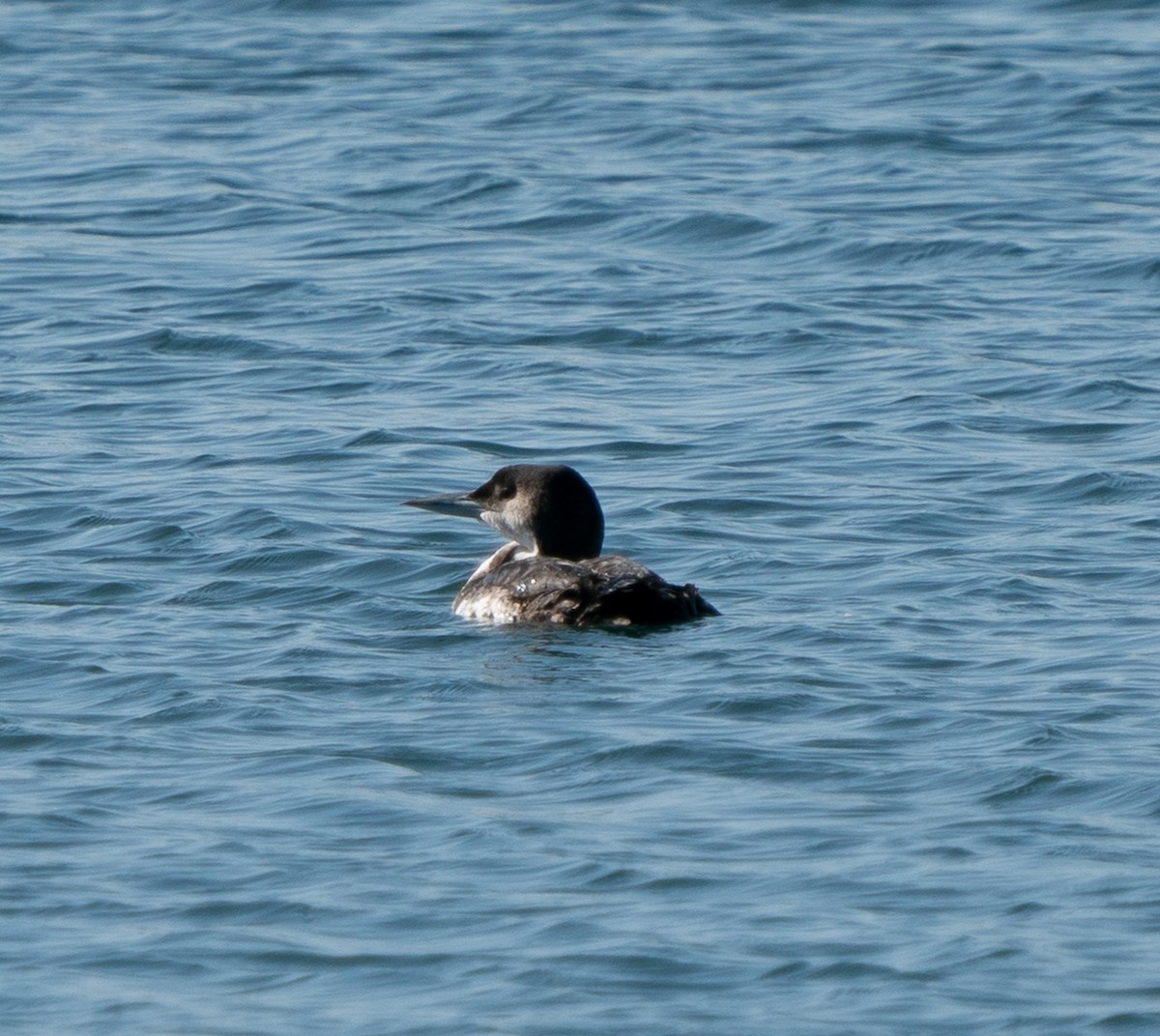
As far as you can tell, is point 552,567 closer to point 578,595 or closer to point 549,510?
point 578,595

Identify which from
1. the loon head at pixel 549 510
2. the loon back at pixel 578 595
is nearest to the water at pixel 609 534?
the loon back at pixel 578 595

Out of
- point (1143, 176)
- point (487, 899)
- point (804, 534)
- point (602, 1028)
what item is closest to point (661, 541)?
point (804, 534)

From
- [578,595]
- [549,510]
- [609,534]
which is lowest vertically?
[609,534]

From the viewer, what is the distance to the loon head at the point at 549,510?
9.38 meters

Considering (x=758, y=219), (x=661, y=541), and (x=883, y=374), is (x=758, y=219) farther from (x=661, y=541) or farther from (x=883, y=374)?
(x=661, y=541)

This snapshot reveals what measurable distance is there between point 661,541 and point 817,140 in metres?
8.91

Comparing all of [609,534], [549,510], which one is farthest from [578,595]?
[609,534]

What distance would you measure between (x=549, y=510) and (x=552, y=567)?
1.39ft

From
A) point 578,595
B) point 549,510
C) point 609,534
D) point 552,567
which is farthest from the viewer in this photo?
point 609,534

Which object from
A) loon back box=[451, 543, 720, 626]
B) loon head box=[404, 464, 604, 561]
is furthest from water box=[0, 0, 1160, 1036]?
loon head box=[404, 464, 604, 561]

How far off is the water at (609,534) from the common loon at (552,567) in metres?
0.13

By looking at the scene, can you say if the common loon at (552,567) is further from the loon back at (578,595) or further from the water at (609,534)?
the water at (609,534)

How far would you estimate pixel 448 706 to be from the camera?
7789mm

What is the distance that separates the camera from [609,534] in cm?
1027
